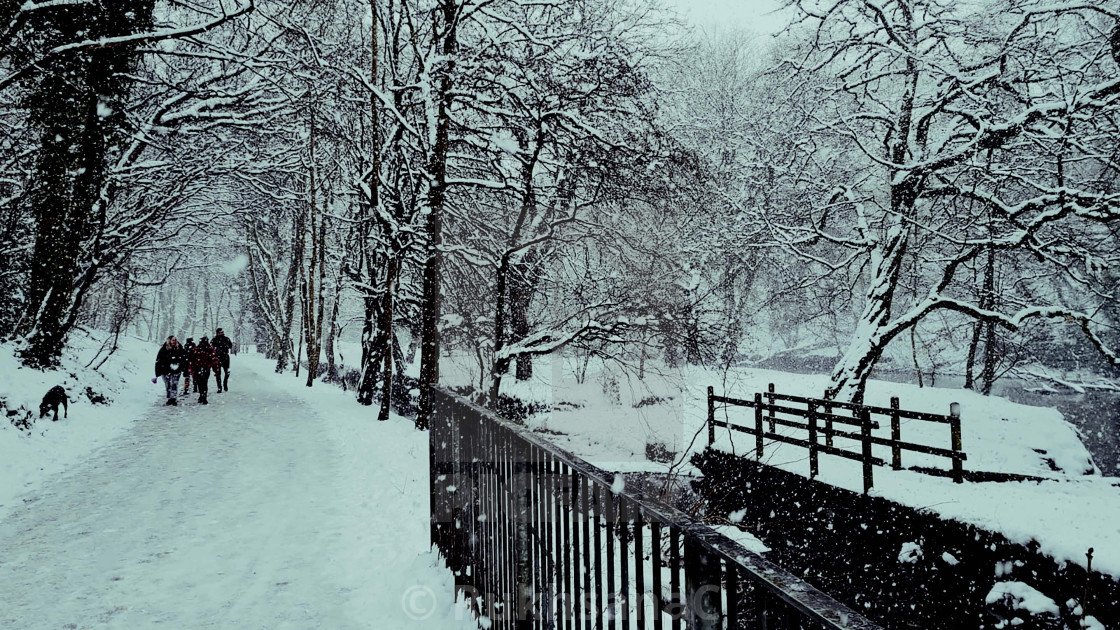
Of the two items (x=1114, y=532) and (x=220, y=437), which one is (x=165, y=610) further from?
(x=1114, y=532)

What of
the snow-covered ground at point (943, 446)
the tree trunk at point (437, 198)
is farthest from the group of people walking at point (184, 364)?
the snow-covered ground at point (943, 446)

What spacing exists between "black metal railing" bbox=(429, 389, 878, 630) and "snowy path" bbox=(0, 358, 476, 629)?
0.70m

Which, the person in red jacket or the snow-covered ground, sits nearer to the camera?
the snow-covered ground

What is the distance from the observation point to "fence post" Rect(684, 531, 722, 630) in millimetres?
1569

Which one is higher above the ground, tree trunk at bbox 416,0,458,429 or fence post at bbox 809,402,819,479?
tree trunk at bbox 416,0,458,429

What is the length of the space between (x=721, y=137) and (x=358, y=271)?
15.7m

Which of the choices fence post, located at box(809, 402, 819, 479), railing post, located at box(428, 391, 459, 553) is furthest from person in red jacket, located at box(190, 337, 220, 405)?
fence post, located at box(809, 402, 819, 479)

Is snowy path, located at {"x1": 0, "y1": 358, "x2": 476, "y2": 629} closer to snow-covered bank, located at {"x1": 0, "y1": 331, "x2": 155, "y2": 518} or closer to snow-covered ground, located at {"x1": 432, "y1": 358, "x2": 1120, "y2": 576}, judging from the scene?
A: snow-covered bank, located at {"x1": 0, "y1": 331, "x2": 155, "y2": 518}

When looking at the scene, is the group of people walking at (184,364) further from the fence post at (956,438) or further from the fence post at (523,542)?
the fence post at (956,438)

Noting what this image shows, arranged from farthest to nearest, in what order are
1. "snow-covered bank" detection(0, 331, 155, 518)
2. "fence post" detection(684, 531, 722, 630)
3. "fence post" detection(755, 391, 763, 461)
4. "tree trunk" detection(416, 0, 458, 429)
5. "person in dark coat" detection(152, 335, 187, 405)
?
"person in dark coat" detection(152, 335, 187, 405) → "fence post" detection(755, 391, 763, 461) → "tree trunk" detection(416, 0, 458, 429) → "snow-covered bank" detection(0, 331, 155, 518) → "fence post" detection(684, 531, 722, 630)

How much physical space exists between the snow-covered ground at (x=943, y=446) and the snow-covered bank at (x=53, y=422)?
27.5ft

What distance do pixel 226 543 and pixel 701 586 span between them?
5342 mm

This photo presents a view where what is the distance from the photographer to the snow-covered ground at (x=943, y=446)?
750 centimetres

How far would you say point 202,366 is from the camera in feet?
56.4
